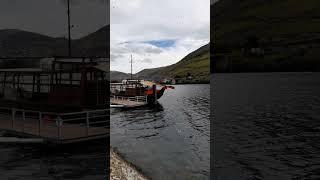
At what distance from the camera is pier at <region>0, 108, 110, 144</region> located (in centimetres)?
1688

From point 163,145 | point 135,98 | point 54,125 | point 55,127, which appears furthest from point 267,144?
point 135,98

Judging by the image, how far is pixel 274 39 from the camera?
591 feet

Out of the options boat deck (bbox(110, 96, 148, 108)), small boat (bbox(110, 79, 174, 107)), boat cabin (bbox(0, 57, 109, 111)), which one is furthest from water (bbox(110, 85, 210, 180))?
small boat (bbox(110, 79, 174, 107))

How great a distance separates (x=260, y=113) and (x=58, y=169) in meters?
37.1

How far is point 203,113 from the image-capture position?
182 feet

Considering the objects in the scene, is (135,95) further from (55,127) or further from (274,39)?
(274,39)

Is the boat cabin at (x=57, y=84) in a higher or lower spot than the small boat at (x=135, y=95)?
higher

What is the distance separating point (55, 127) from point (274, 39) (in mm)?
176900

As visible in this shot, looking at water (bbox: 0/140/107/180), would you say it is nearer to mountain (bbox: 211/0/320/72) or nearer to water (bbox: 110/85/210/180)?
water (bbox: 110/85/210/180)

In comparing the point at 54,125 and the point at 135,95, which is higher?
the point at 54,125


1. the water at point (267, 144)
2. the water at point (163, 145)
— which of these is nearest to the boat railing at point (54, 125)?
the water at point (163, 145)

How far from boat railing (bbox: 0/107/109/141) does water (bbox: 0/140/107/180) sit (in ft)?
1.85

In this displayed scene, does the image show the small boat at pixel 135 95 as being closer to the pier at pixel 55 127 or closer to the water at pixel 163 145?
the water at pixel 163 145

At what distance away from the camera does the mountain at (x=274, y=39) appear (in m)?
161
